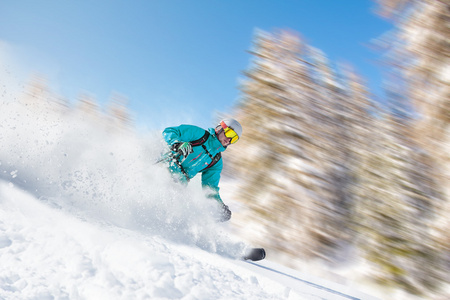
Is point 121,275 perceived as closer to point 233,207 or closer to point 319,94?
point 233,207

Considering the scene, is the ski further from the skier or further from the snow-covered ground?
the skier

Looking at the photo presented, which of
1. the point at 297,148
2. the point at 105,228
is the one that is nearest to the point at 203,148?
the point at 105,228

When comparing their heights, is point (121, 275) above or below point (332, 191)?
above

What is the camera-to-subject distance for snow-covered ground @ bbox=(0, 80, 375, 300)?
220cm

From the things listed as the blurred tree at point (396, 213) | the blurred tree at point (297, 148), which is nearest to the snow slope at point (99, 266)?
the blurred tree at point (396, 213)

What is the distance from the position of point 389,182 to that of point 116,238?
6627 mm

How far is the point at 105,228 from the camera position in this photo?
3111mm

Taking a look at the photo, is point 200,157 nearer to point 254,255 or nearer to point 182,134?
point 182,134

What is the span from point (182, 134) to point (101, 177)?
4.87 feet

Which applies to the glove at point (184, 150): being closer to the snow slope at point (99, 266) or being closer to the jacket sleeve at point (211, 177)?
the jacket sleeve at point (211, 177)

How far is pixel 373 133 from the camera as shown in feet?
28.1

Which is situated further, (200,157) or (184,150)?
(200,157)

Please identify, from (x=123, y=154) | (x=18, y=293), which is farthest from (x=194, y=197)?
(x=18, y=293)

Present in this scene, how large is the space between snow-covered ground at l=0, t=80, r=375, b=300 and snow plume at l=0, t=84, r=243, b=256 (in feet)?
0.05
